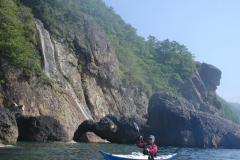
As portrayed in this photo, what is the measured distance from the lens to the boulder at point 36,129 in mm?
29620

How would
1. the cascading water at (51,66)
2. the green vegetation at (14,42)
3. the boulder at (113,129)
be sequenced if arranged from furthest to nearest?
the cascading water at (51,66) < the green vegetation at (14,42) < the boulder at (113,129)

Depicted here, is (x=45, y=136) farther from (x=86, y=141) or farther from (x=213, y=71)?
(x=213, y=71)

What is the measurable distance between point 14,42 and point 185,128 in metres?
20.5

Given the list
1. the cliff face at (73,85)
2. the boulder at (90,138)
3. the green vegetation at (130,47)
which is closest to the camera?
the boulder at (90,138)

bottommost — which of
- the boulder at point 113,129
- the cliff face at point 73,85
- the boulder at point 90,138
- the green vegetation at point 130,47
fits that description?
the boulder at point 90,138

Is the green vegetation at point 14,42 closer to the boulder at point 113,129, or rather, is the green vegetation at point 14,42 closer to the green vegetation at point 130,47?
the green vegetation at point 130,47

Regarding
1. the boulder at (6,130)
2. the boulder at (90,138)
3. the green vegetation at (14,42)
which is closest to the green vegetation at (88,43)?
the green vegetation at (14,42)

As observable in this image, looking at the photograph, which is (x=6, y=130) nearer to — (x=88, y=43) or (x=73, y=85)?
(x=73, y=85)

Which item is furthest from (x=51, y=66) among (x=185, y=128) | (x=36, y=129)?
(x=185, y=128)

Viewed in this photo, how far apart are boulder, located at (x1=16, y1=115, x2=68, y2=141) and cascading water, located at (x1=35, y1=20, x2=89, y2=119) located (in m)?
10.9

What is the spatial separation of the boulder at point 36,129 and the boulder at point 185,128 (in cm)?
1170

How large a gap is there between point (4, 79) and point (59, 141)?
386 inches

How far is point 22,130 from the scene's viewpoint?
2980cm

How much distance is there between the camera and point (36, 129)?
97.8ft
